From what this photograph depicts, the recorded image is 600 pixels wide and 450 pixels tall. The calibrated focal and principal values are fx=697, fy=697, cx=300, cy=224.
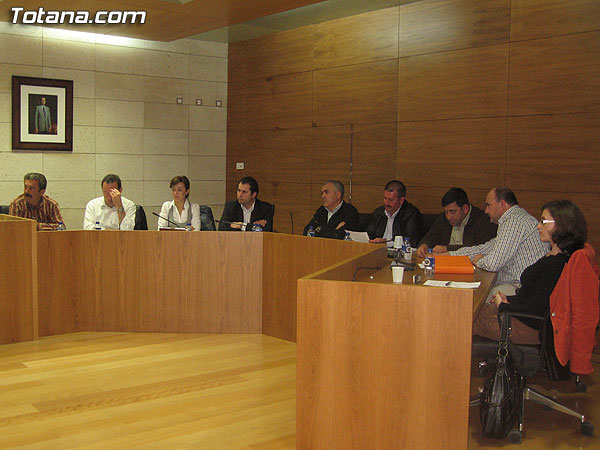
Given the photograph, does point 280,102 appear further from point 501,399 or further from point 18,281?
point 501,399

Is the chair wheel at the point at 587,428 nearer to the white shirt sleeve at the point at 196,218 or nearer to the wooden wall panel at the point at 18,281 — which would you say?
the white shirt sleeve at the point at 196,218

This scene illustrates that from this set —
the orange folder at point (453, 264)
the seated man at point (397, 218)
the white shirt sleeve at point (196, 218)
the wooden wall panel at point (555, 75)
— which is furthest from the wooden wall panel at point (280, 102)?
the orange folder at point (453, 264)

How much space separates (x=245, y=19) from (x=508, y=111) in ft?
9.70

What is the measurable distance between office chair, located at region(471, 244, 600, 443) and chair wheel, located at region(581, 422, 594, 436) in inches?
11.9

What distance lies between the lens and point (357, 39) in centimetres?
796

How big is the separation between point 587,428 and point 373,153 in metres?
4.45

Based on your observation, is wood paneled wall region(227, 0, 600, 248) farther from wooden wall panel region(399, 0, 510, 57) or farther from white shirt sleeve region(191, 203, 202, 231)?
white shirt sleeve region(191, 203, 202, 231)

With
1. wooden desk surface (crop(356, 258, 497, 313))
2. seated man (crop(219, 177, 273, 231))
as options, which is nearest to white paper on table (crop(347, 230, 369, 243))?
wooden desk surface (crop(356, 258, 497, 313))

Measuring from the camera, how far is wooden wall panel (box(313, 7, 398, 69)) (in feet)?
24.9

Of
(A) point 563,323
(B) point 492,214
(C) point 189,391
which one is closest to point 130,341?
(C) point 189,391

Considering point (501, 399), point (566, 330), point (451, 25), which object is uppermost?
point (451, 25)

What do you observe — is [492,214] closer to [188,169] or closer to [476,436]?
[476,436]

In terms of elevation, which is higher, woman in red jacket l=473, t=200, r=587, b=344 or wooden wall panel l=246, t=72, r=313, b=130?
wooden wall panel l=246, t=72, r=313, b=130

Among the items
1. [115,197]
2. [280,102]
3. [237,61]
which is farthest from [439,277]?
Result: [237,61]
